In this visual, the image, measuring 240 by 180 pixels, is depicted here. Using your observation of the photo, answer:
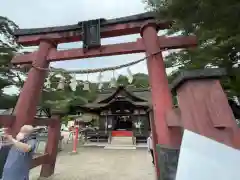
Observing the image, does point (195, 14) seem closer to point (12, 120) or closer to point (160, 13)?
point (160, 13)

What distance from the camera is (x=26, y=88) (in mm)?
3623

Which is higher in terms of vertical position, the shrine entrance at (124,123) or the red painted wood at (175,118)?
the shrine entrance at (124,123)

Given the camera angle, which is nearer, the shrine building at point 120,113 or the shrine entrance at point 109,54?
the shrine entrance at point 109,54

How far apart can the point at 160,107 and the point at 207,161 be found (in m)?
1.66

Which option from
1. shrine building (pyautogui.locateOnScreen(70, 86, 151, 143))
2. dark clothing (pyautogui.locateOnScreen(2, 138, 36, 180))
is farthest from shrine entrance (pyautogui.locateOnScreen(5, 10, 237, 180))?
shrine building (pyautogui.locateOnScreen(70, 86, 151, 143))

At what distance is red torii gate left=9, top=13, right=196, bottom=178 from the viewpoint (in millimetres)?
3119

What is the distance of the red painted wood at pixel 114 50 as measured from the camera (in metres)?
3.48

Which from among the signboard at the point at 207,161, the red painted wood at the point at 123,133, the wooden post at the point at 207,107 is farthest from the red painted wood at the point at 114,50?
the red painted wood at the point at 123,133

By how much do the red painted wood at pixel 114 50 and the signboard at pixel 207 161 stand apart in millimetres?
2595

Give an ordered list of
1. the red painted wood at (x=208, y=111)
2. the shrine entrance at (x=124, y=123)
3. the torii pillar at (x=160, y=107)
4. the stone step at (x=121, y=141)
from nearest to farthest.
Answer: the red painted wood at (x=208, y=111) < the torii pillar at (x=160, y=107) < the stone step at (x=121, y=141) < the shrine entrance at (x=124, y=123)

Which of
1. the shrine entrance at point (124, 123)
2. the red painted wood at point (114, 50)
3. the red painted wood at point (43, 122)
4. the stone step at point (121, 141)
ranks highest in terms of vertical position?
the shrine entrance at point (124, 123)

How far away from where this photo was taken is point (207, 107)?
126 cm

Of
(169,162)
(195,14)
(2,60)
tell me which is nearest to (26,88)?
(169,162)

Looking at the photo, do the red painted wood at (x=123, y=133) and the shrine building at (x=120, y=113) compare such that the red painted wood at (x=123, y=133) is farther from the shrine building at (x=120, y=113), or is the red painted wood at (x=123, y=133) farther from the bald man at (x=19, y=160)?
the bald man at (x=19, y=160)
